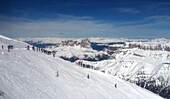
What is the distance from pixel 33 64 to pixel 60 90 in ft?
40.8

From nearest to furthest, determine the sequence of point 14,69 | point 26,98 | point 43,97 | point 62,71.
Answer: point 26,98 < point 43,97 < point 14,69 < point 62,71

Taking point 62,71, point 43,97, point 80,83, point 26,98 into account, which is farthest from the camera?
point 62,71

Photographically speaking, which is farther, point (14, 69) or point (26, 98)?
point (14, 69)

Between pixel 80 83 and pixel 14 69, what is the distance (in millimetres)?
13633

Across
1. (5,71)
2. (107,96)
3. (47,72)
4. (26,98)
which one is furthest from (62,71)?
(26,98)

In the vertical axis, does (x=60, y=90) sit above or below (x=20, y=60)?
below

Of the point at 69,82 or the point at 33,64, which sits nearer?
the point at 69,82

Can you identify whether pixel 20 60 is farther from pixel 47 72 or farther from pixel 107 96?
pixel 107 96

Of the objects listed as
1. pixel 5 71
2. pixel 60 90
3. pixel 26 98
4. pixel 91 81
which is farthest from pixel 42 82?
pixel 91 81

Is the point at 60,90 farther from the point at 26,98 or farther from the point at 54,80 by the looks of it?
A: the point at 26,98

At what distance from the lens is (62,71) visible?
5778 cm

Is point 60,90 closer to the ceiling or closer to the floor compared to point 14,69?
closer to the floor

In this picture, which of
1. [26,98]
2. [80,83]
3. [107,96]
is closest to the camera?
[26,98]

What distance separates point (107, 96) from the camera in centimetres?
4975
